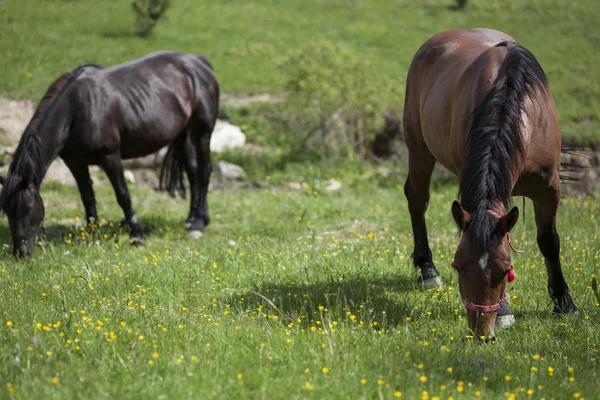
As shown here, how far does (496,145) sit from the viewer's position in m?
4.30

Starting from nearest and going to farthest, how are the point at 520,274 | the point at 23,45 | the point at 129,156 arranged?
the point at 520,274 → the point at 129,156 → the point at 23,45

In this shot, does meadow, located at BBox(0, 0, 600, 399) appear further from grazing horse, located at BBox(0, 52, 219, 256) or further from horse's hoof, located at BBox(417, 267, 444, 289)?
grazing horse, located at BBox(0, 52, 219, 256)

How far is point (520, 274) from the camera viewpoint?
6047 millimetres

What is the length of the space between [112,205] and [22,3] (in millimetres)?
11591

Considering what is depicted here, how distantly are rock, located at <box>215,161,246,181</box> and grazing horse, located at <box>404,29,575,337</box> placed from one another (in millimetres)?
5692

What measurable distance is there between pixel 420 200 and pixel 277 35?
1317 centimetres

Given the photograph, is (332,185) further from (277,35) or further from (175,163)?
(277,35)

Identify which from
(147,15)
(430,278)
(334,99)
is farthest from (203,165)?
(147,15)

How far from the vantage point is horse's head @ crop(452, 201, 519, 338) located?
3.93 metres

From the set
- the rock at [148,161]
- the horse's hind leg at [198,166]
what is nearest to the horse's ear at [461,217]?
the horse's hind leg at [198,166]

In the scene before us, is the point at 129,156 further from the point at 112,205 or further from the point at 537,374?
the point at 537,374

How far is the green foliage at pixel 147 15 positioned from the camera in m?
17.3

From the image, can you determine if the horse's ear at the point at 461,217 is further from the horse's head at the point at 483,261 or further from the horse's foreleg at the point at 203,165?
the horse's foreleg at the point at 203,165

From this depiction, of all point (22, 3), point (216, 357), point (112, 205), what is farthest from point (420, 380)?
point (22, 3)
